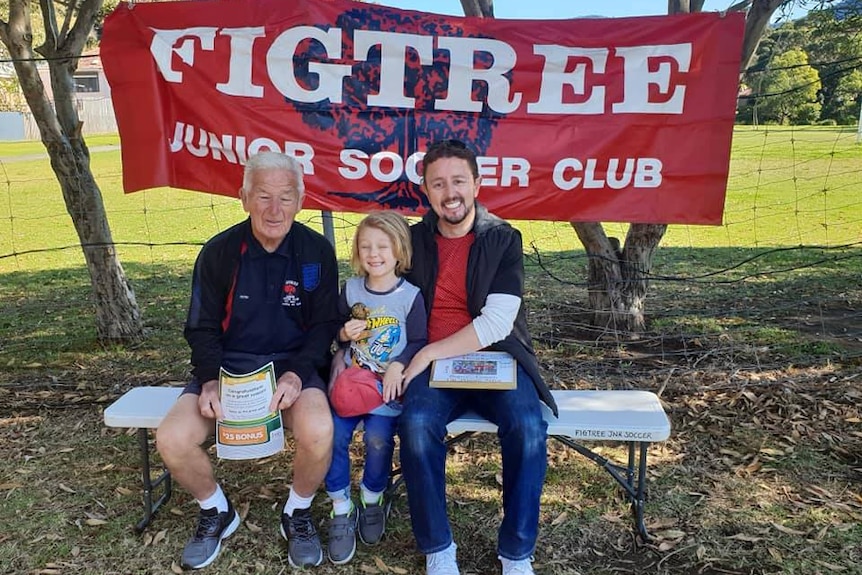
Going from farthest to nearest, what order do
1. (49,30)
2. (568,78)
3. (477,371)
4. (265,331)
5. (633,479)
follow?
(49,30) → (568,78) → (633,479) → (265,331) → (477,371)

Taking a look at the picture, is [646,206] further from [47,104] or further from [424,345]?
[47,104]

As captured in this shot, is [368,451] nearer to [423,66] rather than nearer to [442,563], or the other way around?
[442,563]

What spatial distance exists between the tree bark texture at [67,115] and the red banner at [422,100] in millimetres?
989

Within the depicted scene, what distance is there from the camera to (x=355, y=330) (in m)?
3.08

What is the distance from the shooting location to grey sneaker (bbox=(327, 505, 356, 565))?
2.98 meters

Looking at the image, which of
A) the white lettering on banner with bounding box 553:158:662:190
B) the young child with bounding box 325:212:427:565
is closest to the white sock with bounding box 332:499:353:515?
the young child with bounding box 325:212:427:565

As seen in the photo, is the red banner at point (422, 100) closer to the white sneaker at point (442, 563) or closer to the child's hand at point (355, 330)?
the child's hand at point (355, 330)

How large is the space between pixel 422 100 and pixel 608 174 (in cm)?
120

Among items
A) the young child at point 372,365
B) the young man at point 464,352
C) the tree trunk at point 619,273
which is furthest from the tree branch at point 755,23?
the young child at point 372,365

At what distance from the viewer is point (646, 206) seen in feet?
13.8

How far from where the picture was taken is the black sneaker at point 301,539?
2973mm

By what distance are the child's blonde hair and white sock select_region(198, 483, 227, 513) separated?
1.16m

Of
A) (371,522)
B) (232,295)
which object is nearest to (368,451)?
(371,522)

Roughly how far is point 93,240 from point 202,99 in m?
1.71
